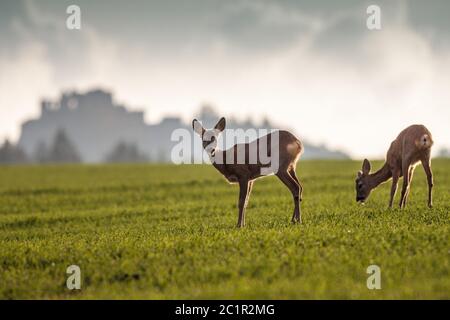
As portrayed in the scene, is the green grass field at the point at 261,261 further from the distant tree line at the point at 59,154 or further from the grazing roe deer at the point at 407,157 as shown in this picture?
the distant tree line at the point at 59,154

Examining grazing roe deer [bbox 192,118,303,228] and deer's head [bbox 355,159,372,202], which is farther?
deer's head [bbox 355,159,372,202]

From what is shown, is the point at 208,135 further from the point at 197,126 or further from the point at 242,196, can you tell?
the point at 242,196

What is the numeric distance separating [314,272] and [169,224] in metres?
10.5

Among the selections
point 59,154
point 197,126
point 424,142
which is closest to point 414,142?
point 424,142

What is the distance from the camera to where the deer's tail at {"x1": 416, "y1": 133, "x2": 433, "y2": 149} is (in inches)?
714

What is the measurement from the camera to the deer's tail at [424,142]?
59.5 ft

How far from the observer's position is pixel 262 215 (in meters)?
21.0

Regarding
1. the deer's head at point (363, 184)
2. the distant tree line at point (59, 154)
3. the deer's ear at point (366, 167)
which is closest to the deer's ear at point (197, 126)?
the deer's ear at point (366, 167)

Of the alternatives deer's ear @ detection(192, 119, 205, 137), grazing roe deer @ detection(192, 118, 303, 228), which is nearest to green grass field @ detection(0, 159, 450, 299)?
grazing roe deer @ detection(192, 118, 303, 228)

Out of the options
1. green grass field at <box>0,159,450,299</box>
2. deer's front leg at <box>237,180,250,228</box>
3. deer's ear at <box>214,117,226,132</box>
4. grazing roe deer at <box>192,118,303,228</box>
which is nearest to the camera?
green grass field at <box>0,159,450,299</box>

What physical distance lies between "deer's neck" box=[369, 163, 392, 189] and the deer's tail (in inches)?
101

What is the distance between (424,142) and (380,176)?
9.81ft

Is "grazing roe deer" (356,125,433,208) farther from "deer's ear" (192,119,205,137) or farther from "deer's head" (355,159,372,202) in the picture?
"deer's ear" (192,119,205,137)
